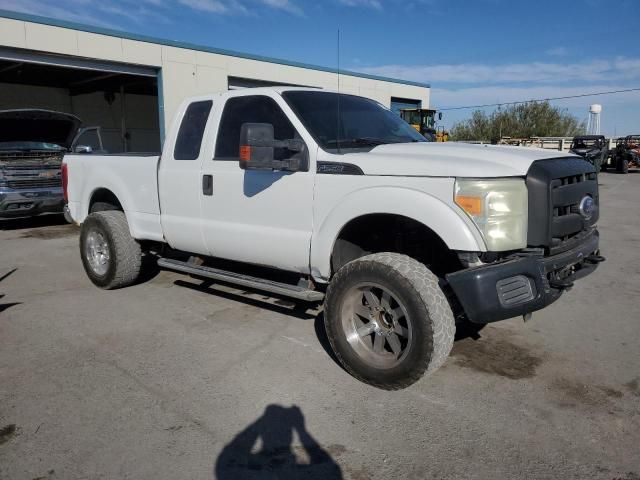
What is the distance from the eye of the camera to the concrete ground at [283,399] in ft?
9.00

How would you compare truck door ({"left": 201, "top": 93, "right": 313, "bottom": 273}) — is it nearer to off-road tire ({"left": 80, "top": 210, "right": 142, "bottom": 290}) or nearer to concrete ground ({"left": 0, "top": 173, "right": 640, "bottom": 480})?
concrete ground ({"left": 0, "top": 173, "right": 640, "bottom": 480})

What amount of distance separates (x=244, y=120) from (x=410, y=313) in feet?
7.66

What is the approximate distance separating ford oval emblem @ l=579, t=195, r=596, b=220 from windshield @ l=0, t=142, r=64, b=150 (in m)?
10.3

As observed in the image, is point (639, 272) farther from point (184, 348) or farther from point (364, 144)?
point (184, 348)

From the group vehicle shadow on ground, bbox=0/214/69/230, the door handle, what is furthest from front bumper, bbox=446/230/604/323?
vehicle shadow on ground, bbox=0/214/69/230

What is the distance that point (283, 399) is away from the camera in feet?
11.1

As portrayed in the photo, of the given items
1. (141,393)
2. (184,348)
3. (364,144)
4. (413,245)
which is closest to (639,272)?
(413,245)

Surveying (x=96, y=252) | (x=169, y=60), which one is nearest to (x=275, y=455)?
(x=96, y=252)

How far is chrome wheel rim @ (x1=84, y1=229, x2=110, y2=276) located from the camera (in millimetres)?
5875

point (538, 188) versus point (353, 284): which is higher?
point (538, 188)

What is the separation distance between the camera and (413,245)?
4.11m

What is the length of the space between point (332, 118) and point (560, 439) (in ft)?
9.32

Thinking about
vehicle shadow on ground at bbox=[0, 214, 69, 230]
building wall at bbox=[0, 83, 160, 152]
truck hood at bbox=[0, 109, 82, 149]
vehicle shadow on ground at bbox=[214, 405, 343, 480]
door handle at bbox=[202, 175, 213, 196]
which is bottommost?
vehicle shadow on ground at bbox=[214, 405, 343, 480]

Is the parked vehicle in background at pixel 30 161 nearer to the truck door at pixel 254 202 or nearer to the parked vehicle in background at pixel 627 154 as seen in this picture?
the truck door at pixel 254 202
